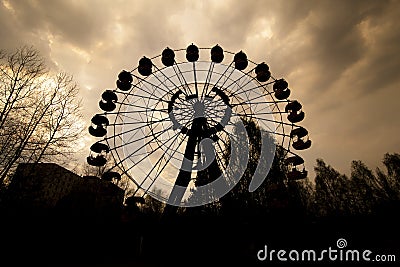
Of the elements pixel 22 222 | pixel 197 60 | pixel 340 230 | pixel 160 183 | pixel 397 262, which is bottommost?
pixel 22 222

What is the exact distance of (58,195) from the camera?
1947 centimetres

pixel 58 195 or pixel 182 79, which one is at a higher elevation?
pixel 182 79

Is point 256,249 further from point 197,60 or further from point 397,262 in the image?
point 197,60

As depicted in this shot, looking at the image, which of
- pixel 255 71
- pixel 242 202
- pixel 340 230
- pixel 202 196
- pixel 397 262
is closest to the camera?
pixel 397 262

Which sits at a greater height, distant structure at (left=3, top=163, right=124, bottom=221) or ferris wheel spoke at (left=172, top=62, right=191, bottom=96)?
ferris wheel spoke at (left=172, top=62, right=191, bottom=96)

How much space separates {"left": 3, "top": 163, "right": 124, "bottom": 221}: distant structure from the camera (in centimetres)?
1061

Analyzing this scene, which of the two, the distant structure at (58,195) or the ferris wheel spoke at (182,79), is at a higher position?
the ferris wheel spoke at (182,79)

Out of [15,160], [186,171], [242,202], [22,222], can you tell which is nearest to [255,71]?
[186,171]

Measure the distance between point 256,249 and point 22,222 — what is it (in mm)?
10666

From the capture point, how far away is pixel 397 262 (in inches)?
255

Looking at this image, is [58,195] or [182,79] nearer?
[182,79]

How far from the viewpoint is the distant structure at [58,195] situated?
10608 millimetres

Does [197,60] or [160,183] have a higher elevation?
[197,60]

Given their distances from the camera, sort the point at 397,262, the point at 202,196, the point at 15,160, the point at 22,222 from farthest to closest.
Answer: the point at 202,196 < the point at 15,160 < the point at 22,222 < the point at 397,262
